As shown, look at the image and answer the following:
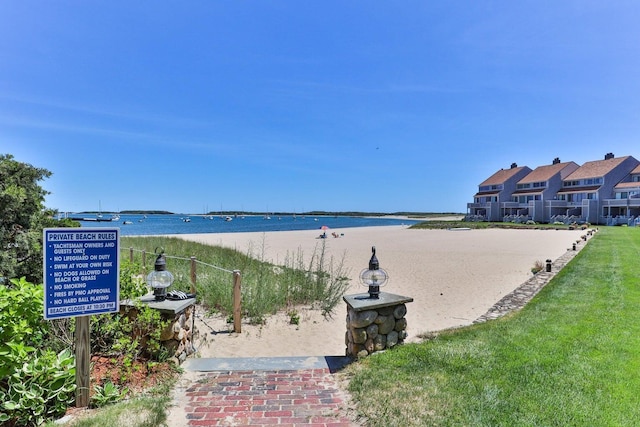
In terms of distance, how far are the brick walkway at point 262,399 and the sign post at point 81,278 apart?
3.48ft

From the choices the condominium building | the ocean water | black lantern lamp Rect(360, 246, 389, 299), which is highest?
the condominium building

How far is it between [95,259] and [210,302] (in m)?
5.25

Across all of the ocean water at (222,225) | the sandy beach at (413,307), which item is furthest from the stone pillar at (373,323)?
the ocean water at (222,225)

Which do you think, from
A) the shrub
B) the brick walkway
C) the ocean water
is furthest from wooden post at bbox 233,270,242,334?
the ocean water

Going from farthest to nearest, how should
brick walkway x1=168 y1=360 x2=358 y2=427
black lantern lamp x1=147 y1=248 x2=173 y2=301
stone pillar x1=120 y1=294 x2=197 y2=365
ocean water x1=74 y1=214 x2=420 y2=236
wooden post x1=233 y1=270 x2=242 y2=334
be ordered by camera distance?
ocean water x1=74 y1=214 x2=420 y2=236 → wooden post x1=233 y1=270 x2=242 y2=334 → black lantern lamp x1=147 y1=248 x2=173 y2=301 → stone pillar x1=120 y1=294 x2=197 y2=365 → brick walkway x1=168 y1=360 x2=358 y2=427

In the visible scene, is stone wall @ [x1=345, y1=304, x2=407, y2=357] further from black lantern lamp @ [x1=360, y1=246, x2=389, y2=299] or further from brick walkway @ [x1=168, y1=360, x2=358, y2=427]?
brick walkway @ [x1=168, y1=360, x2=358, y2=427]

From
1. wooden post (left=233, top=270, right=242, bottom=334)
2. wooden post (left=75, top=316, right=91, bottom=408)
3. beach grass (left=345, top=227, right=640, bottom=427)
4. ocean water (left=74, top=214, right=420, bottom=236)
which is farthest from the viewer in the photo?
ocean water (left=74, top=214, right=420, bottom=236)

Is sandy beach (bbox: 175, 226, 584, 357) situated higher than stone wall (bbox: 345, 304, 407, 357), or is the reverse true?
stone wall (bbox: 345, 304, 407, 357)

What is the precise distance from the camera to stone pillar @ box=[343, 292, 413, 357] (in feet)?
16.2

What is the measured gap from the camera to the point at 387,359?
15.6 ft

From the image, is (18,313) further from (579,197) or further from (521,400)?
(579,197)

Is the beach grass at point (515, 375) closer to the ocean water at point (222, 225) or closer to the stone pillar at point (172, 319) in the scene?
the stone pillar at point (172, 319)

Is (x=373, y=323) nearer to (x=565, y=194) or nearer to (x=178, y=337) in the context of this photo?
(x=178, y=337)

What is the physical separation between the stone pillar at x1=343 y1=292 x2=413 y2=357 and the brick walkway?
1.94 feet
